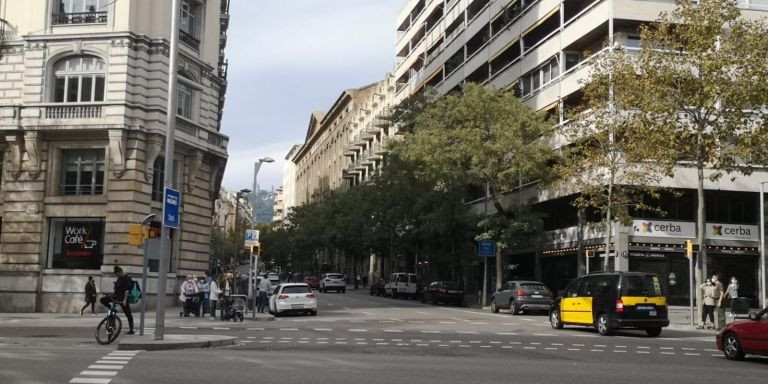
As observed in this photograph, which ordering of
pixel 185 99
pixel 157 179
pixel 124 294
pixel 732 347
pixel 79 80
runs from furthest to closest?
1. pixel 185 99
2. pixel 157 179
3. pixel 79 80
4. pixel 124 294
5. pixel 732 347

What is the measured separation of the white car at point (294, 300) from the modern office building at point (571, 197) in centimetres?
1320

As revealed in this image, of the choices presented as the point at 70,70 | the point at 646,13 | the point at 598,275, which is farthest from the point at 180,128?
the point at 646,13

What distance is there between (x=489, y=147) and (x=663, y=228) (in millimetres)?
9447

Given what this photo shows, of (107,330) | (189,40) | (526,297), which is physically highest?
(189,40)

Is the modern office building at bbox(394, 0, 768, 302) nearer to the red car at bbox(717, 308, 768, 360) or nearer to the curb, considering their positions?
the red car at bbox(717, 308, 768, 360)

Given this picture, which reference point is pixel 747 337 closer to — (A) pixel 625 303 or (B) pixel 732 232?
(A) pixel 625 303

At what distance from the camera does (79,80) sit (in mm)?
32500

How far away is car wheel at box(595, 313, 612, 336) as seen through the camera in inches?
866

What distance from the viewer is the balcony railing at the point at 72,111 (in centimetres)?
3166

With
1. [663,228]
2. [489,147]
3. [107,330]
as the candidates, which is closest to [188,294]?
[107,330]

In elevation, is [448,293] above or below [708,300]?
below

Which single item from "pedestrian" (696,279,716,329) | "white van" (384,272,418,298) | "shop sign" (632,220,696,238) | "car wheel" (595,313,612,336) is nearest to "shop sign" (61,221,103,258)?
"car wheel" (595,313,612,336)

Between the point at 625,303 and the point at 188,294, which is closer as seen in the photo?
the point at 625,303

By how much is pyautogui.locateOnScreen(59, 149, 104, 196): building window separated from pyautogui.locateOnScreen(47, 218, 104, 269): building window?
125 centimetres
